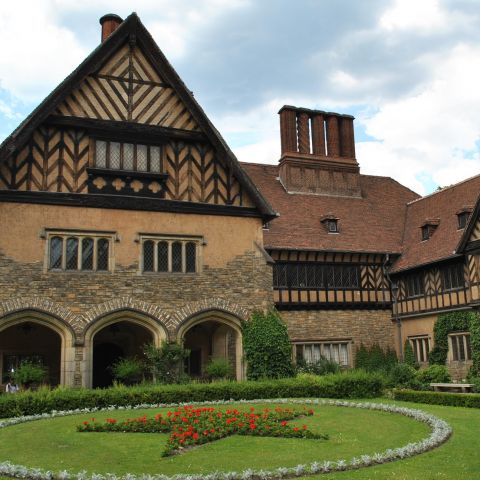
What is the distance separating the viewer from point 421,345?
2662 cm

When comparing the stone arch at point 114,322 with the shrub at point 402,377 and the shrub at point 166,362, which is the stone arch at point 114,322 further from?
the shrub at point 402,377

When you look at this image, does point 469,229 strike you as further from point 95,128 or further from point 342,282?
point 95,128

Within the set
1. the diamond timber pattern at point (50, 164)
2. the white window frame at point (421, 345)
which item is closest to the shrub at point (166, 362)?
the diamond timber pattern at point (50, 164)

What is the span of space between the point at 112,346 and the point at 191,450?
13876 mm

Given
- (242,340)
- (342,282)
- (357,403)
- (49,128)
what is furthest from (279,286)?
(49,128)

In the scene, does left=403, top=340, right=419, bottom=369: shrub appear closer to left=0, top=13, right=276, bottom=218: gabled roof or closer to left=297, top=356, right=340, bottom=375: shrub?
left=297, top=356, right=340, bottom=375: shrub

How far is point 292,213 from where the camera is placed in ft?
92.8

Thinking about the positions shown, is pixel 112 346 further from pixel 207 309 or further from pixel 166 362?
pixel 207 309

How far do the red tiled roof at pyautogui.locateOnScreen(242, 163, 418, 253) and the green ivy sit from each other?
4.64 meters

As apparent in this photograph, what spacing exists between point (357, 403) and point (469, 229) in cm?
972

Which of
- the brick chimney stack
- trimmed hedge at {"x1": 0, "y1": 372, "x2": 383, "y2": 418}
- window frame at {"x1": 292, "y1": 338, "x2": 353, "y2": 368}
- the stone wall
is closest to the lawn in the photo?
trimmed hedge at {"x1": 0, "y1": 372, "x2": 383, "y2": 418}

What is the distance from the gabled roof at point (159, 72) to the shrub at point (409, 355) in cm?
1008

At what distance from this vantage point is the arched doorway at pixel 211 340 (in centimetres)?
2080

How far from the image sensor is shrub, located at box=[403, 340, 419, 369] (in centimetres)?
2640
